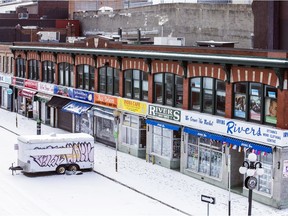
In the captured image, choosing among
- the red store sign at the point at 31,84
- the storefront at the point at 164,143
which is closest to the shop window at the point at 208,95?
the storefront at the point at 164,143

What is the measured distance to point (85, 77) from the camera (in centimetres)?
5172

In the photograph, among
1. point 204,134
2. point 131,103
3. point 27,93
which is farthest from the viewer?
point 27,93

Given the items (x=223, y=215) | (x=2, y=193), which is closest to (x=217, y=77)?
(x=223, y=215)

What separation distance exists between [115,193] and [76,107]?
19.4 m

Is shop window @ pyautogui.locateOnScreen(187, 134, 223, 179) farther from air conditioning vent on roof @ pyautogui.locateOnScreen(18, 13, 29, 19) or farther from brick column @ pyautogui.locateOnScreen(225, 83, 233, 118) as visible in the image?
air conditioning vent on roof @ pyautogui.locateOnScreen(18, 13, 29, 19)

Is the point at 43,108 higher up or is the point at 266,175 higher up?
the point at 43,108

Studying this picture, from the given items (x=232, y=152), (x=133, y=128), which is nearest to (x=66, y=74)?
(x=133, y=128)

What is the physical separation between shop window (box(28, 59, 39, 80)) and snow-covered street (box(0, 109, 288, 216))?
21.9 m

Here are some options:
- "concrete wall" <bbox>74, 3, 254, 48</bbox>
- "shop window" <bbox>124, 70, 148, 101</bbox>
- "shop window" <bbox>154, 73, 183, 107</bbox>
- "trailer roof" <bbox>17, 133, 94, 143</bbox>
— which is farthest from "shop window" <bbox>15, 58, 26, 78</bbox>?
"trailer roof" <bbox>17, 133, 94, 143</bbox>

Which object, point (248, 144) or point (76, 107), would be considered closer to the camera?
point (248, 144)

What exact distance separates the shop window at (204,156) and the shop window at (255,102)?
291 centimetres

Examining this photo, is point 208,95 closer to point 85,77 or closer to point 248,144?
point 248,144

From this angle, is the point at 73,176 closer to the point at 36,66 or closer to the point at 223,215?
the point at 223,215

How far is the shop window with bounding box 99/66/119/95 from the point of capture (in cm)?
4688
